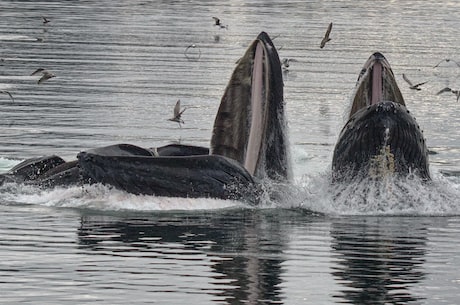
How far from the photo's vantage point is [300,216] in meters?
17.9

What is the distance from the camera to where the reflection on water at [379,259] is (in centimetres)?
1339

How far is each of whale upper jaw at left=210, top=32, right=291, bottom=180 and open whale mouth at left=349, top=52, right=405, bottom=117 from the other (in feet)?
3.45

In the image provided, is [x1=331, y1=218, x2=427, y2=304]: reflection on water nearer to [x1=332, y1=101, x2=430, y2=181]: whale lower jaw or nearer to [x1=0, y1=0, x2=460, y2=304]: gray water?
[x1=0, y1=0, x2=460, y2=304]: gray water

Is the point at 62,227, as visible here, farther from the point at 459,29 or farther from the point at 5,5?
the point at 5,5

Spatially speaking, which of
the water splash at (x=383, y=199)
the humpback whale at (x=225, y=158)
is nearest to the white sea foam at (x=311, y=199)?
the water splash at (x=383, y=199)

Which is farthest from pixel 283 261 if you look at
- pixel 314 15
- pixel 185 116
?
pixel 314 15

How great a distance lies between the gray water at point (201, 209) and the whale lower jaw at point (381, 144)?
0.29 m

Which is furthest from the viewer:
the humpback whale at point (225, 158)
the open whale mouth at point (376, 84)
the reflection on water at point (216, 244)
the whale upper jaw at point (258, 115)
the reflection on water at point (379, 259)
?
the open whale mouth at point (376, 84)

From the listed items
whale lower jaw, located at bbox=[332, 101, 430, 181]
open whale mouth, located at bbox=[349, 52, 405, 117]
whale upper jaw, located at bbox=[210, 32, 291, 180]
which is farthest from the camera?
open whale mouth, located at bbox=[349, 52, 405, 117]

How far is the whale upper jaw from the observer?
710 inches

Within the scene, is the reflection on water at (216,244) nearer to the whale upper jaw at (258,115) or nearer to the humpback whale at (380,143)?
the whale upper jaw at (258,115)

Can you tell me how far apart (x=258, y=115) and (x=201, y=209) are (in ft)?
4.29

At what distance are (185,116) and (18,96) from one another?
4494mm

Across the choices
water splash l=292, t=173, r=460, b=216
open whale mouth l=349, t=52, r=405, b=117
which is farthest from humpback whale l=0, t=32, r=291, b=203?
open whale mouth l=349, t=52, r=405, b=117
